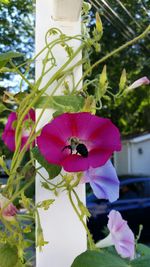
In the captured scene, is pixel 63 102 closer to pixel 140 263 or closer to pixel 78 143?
pixel 78 143

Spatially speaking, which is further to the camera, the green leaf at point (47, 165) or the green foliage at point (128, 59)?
the green foliage at point (128, 59)

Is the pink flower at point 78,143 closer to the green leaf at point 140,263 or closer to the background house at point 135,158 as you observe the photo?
the green leaf at point 140,263

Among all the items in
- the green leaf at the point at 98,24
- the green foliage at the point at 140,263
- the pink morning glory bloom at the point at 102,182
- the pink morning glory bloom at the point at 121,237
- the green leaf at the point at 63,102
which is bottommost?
the green foliage at the point at 140,263

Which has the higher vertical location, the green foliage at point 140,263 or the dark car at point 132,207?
the green foliage at point 140,263

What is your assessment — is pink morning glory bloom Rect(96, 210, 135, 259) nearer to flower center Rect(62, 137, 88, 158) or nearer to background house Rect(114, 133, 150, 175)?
flower center Rect(62, 137, 88, 158)

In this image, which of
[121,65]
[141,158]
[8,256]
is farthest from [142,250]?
[141,158]

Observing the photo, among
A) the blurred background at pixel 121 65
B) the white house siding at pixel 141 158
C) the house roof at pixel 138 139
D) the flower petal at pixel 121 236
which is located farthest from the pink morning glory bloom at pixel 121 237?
the white house siding at pixel 141 158

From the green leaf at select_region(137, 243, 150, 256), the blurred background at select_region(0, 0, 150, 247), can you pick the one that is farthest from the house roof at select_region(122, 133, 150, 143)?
the green leaf at select_region(137, 243, 150, 256)
